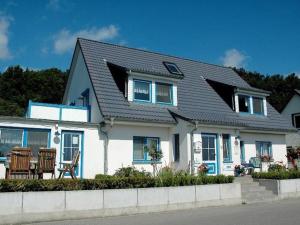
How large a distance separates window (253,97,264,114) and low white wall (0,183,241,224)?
10915mm

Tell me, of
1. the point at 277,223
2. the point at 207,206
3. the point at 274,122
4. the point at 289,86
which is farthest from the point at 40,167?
the point at 289,86

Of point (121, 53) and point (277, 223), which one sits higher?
point (121, 53)

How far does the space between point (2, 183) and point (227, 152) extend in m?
13.0

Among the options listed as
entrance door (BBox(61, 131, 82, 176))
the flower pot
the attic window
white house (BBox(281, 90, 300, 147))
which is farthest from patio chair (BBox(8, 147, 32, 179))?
white house (BBox(281, 90, 300, 147))

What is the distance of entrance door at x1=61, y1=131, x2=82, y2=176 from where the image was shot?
15.6m

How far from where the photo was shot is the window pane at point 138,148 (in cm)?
1739

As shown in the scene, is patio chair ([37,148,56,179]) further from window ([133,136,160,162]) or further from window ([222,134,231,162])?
window ([222,134,231,162])

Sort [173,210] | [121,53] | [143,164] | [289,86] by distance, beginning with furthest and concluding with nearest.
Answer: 1. [289,86]
2. [121,53]
3. [143,164]
4. [173,210]

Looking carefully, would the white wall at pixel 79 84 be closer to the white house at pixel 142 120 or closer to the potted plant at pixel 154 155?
the white house at pixel 142 120

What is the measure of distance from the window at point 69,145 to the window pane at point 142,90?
14.0 ft

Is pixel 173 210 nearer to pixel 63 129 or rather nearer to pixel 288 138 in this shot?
pixel 63 129

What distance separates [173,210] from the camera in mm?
11711

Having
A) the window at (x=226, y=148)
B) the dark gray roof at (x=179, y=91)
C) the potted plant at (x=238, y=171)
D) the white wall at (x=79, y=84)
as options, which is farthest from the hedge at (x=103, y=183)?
Answer: the white wall at (x=79, y=84)

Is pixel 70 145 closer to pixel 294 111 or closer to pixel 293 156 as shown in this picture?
pixel 293 156
